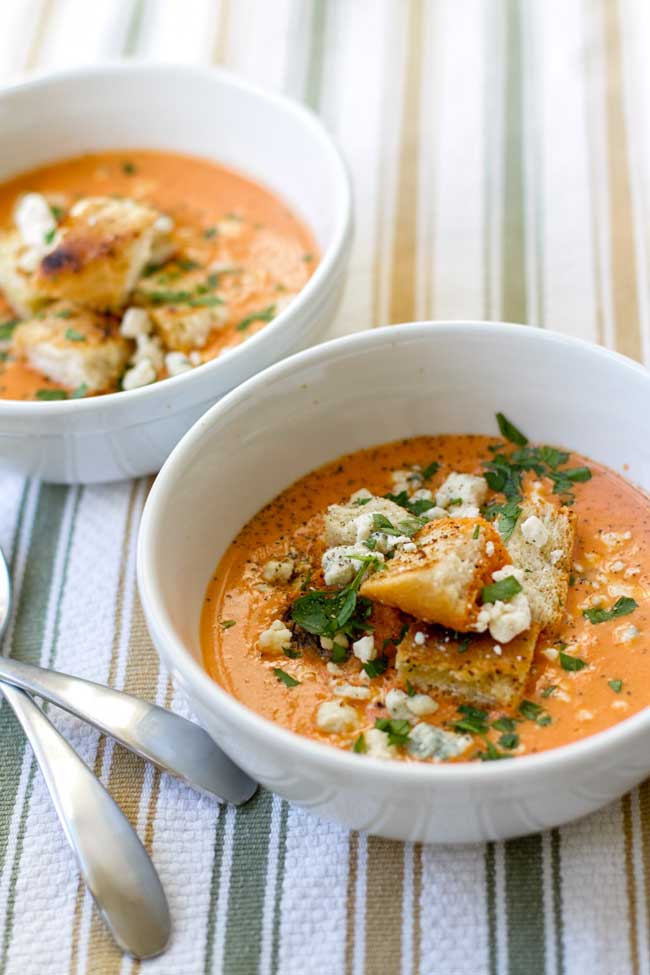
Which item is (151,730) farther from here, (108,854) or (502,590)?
(502,590)

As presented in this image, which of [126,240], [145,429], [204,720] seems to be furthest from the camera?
[126,240]

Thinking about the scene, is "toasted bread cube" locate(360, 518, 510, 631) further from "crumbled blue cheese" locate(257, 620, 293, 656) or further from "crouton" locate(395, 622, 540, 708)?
"crumbled blue cheese" locate(257, 620, 293, 656)

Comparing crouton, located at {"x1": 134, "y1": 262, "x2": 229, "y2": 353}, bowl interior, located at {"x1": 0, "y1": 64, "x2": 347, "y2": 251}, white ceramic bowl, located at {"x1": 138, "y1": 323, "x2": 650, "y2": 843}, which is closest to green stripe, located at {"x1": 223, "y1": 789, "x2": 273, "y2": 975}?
white ceramic bowl, located at {"x1": 138, "y1": 323, "x2": 650, "y2": 843}

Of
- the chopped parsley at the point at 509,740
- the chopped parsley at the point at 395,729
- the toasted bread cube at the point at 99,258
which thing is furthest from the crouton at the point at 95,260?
the chopped parsley at the point at 509,740

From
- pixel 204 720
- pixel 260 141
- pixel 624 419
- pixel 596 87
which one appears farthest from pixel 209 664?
pixel 596 87

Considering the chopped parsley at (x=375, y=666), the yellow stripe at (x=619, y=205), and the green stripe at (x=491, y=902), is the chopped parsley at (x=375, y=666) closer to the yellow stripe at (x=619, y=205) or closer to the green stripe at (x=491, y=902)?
the green stripe at (x=491, y=902)

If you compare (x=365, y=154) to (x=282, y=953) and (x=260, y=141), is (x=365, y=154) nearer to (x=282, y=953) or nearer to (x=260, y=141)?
(x=260, y=141)
